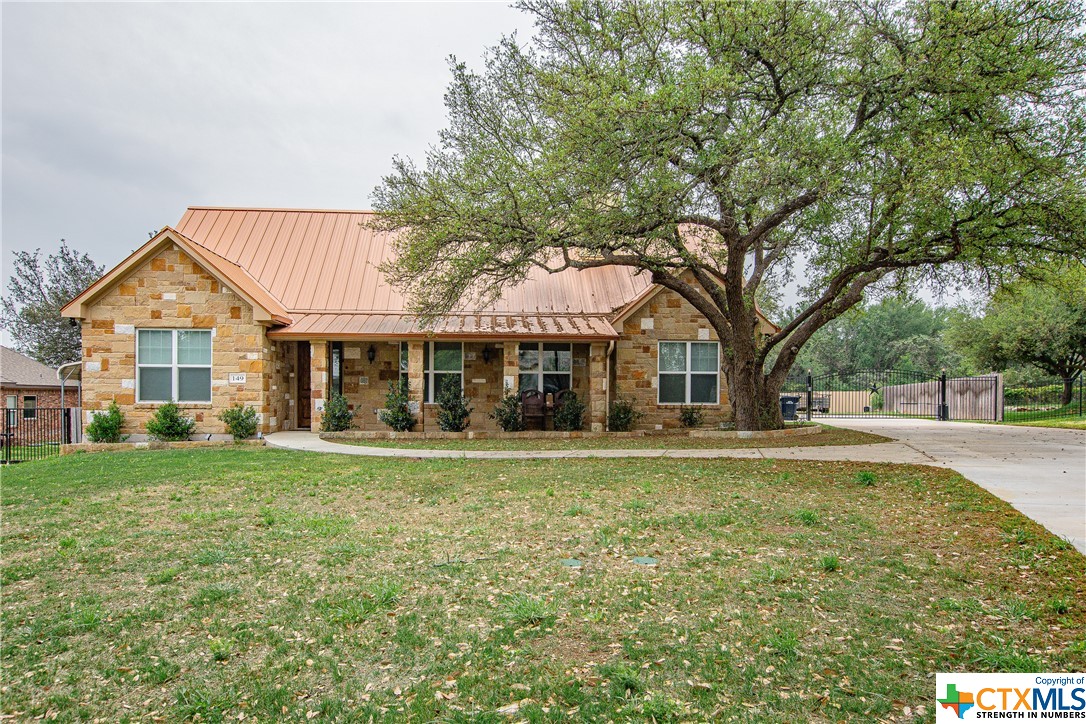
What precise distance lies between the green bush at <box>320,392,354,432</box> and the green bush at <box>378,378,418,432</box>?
0.99 meters

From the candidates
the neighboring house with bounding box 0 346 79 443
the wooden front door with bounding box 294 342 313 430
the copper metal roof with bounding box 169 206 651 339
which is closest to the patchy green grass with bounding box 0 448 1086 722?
the copper metal roof with bounding box 169 206 651 339

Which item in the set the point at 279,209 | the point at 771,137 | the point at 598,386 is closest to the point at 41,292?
the point at 279,209

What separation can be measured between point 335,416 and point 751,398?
34.0 feet

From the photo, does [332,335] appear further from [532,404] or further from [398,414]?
[532,404]

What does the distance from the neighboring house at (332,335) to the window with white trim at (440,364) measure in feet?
0.13

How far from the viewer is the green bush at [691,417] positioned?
699 inches

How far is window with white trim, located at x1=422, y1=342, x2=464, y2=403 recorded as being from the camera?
1791 centimetres

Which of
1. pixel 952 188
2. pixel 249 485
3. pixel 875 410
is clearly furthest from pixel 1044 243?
pixel 875 410

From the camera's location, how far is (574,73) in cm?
1205

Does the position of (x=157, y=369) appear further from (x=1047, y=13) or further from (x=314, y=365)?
(x=1047, y=13)

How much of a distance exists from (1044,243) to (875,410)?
2651cm

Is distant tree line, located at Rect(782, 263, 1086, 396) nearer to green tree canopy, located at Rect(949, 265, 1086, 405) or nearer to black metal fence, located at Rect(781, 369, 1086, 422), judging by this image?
green tree canopy, located at Rect(949, 265, 1086, 405)

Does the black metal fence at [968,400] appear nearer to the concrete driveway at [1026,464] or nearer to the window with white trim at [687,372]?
the window with white trim at [687,372]

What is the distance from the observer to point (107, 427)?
15.2 m
